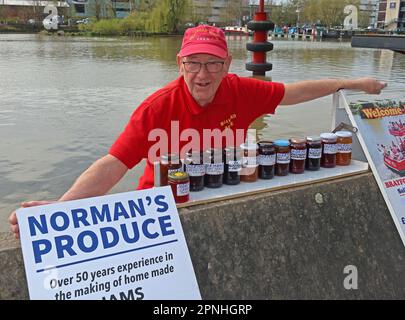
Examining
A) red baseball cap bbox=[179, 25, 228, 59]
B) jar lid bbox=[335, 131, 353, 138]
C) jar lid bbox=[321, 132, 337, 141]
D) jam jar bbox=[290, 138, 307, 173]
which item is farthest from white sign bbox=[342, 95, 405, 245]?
red baseball cap bbox=[179, 25, 228, 59]

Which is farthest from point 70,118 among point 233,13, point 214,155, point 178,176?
point 233,13

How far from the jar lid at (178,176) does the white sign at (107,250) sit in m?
0.14

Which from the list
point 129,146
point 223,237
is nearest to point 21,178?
point 129,146

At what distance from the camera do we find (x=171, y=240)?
2.03 metres

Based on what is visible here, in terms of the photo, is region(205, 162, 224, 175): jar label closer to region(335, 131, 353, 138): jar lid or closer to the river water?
region(335, 131, 353, 138): jar lid

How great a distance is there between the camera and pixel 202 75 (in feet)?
7.98

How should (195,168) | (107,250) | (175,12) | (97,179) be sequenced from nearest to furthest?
1. (107,250)
2. (97,179)
3. (195,168)
4. (175,12)

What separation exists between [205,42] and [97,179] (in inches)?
36.1

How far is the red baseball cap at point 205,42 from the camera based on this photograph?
7.76 ft

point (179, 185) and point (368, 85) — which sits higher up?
point (368, 85)

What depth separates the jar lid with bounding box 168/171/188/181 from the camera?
2158 mm

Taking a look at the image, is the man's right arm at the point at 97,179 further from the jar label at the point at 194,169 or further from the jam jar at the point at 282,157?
the jam jar at the point at 282,157

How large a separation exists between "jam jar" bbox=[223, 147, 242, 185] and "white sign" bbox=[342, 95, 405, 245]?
3.13 feet

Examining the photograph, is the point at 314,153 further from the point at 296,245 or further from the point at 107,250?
the point at 107,250
